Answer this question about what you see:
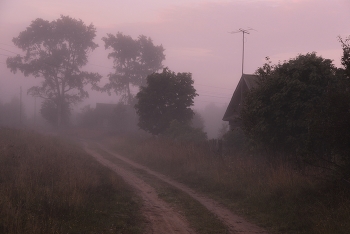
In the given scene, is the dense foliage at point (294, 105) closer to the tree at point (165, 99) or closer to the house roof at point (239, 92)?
the house roof at point (239, 92)

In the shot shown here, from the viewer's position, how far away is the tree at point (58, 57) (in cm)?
4628

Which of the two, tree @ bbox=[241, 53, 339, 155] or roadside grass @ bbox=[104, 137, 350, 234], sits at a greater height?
tree @ bbox=[241, 53, 339, 155]

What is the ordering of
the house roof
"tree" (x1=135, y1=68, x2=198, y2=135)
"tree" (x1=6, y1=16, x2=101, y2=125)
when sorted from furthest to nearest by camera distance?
1. "tree" (x1=6, y1=16, x2=101, y2=125)
2. "tree" (x1=135, y1=68, x2=198, y2=135)
3. the house roof

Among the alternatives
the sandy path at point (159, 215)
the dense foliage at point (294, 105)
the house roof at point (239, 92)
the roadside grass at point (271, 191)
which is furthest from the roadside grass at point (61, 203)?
the house roof at point (239, 92)

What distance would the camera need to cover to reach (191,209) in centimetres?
933

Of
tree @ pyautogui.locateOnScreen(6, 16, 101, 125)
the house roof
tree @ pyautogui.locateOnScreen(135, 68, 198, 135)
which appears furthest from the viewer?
tree @ pyautogui.locateOnScreen(6, 16, 101, 125)

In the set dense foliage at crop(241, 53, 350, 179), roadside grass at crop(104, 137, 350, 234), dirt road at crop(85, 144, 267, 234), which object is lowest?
dirt road at crop(85, 144, 267, 234)

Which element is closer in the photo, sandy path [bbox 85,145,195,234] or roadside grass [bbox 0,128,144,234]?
roadside grass [bbox 0,128,144,234]

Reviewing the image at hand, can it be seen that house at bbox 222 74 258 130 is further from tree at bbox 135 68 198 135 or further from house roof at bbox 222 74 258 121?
tree at bbox 135 68 198 135

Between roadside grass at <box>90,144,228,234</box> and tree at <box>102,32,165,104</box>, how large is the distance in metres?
43.2

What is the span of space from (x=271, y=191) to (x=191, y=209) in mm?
2545

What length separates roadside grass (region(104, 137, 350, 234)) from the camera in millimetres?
7389

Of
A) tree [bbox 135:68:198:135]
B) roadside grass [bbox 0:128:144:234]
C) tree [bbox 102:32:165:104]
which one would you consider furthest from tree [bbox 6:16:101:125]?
roadside grass [bbox 0:128:144:234]

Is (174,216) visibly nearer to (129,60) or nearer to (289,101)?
(289,101)
